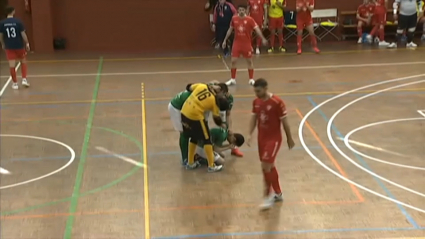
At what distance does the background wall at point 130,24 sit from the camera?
64.4 ft

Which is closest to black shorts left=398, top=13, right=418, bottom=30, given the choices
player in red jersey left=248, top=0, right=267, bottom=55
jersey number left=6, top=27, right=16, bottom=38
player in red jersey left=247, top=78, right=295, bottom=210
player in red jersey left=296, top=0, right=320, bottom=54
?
player in red jersey left=296, top=0, right=320, bottom=54

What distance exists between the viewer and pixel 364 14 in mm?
19438

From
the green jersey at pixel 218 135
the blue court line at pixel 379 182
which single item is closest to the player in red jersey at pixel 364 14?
the blue court line at pixel 379 182

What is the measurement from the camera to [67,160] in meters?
9.29

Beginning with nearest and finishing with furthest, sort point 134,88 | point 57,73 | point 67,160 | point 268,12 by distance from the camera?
point 67,160 → point 134,88 → point 57,73 → point 268,12

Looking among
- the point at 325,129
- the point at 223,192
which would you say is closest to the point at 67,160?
the point at 223,192

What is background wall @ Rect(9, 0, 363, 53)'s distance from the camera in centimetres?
1964

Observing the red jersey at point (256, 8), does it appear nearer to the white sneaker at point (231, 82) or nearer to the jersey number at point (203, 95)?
the white sneaker at point (231, 82)

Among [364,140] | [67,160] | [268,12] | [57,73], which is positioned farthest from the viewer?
[268,12]

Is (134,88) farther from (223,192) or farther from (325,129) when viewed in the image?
(223,192)

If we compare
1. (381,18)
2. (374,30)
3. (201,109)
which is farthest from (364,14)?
(201,109)

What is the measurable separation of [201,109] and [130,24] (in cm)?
1246

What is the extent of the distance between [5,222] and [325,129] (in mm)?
5821

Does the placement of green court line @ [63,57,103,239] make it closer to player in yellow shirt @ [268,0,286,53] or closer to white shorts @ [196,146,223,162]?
white shorts @ [196,146,223,162]
